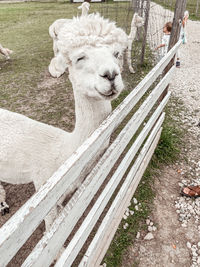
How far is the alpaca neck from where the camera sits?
59.2 inches

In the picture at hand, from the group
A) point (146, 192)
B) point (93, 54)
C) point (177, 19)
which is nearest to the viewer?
point (93, 54)

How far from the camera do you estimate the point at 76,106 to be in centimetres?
162

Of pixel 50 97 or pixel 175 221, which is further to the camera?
pixel 50 97

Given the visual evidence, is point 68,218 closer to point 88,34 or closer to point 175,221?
point 88,34

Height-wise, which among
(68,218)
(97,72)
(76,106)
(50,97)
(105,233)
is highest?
(97,72)

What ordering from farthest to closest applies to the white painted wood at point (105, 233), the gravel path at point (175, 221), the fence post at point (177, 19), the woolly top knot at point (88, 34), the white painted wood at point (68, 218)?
the fence post at point (177, 19) < the gravel path at point (175, 221) < the white painted wood at point (105, 233) < the woolly top knot at point (88, 34) < the white painted wood at point (68, 218)

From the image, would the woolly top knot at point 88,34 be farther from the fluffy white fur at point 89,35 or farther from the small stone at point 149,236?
the small stone at point 149,236

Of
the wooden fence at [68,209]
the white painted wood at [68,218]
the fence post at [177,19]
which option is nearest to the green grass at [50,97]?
the wooden fence at [68,209]

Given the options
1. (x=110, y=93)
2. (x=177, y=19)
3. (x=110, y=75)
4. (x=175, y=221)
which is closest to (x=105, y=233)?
(x=175, y=221)

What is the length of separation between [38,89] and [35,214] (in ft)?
15.9

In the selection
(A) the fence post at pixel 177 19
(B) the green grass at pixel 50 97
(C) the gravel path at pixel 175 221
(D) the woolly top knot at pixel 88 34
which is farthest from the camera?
(A) the fence post at pixel 177 19

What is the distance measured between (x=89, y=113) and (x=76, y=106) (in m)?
0.16

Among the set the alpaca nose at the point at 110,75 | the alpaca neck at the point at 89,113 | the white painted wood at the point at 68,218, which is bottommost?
the white painted wood at the point at 68,218

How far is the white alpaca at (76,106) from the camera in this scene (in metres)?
1.35
